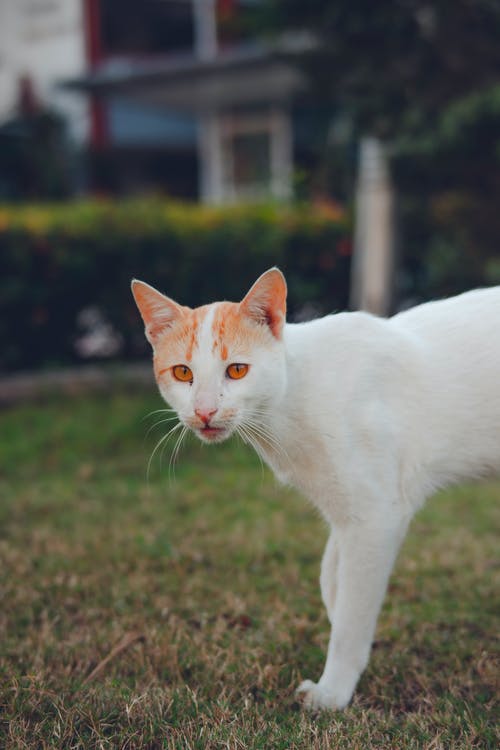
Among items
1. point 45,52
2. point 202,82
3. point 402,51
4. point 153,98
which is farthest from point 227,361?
point 45,52

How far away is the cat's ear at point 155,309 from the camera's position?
236 centimetres

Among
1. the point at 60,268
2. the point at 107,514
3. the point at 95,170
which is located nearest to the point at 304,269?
the point at 60,268

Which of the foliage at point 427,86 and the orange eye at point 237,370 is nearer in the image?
the orange eye at point 237,370

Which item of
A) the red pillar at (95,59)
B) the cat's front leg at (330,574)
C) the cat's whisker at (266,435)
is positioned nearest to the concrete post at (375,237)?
the cat's front leg at (330,574)

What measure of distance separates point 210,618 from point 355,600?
93cm

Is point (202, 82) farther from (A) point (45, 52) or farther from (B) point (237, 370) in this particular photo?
(B) point (237, 370)

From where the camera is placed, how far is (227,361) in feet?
7.30

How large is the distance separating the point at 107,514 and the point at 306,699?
7.56ft

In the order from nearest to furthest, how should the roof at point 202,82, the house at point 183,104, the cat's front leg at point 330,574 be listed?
1. the cat's front leg at point 330,574
2. the roof at point 202,82
3. the house at point 183,104

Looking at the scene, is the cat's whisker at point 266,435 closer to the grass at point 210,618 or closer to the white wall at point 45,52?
the grass at point 210,618

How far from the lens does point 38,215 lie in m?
6.76

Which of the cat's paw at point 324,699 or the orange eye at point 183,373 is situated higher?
the orange eye at point 183,373

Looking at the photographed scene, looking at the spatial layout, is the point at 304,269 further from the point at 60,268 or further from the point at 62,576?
the point at 62,576

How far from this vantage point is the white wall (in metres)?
15.9
